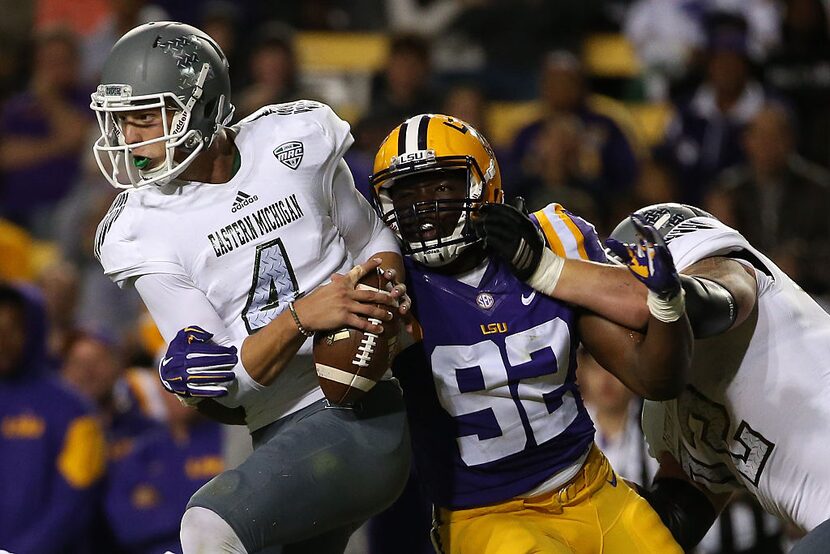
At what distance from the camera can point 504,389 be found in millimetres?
3916

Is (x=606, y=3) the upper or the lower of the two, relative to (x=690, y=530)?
lower

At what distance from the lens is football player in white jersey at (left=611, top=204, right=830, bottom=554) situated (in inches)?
152

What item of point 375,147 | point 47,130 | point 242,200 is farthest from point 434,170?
point 47,130

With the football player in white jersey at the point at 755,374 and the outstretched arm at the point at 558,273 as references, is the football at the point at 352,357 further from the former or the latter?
the football player in white jersey at the point at 755,374

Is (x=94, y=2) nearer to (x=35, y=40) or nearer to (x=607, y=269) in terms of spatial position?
(x=35, y=40)

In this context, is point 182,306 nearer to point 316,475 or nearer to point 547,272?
point 316,475

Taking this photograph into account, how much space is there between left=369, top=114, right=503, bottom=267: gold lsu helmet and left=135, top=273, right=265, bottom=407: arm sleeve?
58cm

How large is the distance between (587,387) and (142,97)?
3.13m

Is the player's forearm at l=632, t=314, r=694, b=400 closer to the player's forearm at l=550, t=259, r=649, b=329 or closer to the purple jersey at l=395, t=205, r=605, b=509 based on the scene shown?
the player's forearm at l=550, t=259, r=649, b=329

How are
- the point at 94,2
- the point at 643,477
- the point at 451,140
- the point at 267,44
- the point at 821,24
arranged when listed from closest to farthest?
1. the point at 451,140
2. the point at 643,477
3. the point at 267,44
4. the point at 821,24
5. the point at 94,2

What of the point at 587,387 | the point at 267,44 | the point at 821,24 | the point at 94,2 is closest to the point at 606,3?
the point at 821,24

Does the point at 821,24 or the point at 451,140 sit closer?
the point at 451,140

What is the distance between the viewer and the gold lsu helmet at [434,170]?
12.8 feet

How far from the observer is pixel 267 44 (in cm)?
813
